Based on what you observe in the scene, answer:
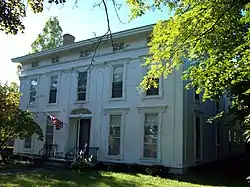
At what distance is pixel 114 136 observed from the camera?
51.8 ft

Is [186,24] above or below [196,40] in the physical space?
above

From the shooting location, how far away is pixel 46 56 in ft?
65.7

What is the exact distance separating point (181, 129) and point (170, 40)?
569 cm

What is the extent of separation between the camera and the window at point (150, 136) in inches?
565

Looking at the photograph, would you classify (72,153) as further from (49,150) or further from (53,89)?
(53,89)

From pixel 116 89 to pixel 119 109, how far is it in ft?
4.04

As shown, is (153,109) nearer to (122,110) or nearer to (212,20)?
(122,110)

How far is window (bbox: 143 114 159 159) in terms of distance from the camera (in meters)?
14.3

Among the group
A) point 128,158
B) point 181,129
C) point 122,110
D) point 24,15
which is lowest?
point 128,158

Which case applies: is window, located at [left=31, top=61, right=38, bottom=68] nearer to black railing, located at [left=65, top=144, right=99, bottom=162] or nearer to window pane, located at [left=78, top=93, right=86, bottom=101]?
window pane, located at [left=78, top=93, right=86, bottom=101]

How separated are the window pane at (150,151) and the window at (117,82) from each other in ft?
10.8

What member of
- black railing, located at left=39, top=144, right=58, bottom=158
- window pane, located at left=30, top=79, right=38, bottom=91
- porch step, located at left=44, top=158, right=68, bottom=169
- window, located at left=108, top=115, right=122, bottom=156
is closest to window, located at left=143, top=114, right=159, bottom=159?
window, located at left=108, top=115, right=122, bottom=156

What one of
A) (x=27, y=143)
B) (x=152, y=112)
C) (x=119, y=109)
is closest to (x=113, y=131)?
(x=119, y=109)

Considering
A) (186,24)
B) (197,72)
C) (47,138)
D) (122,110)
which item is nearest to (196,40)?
(186,24)
